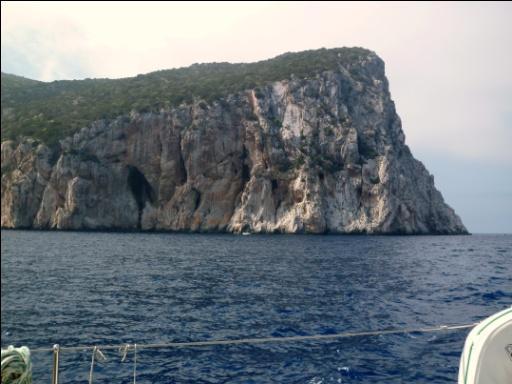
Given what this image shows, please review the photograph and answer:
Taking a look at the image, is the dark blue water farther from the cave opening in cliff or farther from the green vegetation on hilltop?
the green vegetation on hilltop

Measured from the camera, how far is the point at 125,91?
11425cm

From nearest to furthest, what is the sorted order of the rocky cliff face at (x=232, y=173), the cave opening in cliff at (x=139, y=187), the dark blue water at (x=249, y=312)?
1. the dark blue water at (x=249, y=312)
2. the rocky cliff face at (x=232, y=173)
3. the cave opening in cliff at (x=139, y=187)

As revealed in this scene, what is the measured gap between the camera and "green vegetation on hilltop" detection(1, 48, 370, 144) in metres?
93.4

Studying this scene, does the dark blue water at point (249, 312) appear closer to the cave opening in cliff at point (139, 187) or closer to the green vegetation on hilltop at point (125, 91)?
the cave opening in cliff at point (139, 187)

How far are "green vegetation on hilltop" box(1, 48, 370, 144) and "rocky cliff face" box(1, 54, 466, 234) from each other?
3.88 meters

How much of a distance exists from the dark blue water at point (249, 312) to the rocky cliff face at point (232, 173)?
172ft

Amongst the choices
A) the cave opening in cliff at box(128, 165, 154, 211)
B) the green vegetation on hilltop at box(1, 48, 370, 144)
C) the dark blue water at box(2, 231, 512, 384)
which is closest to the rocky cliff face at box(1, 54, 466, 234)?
the cave opening in cliff at box(128, 165, 154, 211)

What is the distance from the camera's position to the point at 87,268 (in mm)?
30828

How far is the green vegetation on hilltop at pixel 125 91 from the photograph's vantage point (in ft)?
306

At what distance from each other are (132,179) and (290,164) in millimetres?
35347

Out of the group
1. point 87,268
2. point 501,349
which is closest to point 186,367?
point 501,349

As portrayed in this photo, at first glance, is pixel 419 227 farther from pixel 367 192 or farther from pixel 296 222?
pixel 296 222


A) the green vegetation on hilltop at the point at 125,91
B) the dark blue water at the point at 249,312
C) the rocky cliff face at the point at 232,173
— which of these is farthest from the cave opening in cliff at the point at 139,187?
the dark blue water at the point at 249,312

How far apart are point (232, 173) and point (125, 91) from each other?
44.1 metres
